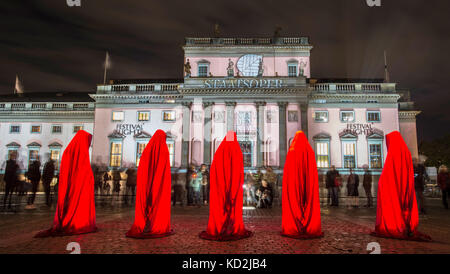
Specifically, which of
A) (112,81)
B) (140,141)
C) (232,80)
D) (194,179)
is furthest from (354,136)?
(112,81)

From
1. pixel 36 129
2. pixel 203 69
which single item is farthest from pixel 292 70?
pixel 36 129

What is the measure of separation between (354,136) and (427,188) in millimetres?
7234

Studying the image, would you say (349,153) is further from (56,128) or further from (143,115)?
(56,128)

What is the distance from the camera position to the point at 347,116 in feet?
85.2

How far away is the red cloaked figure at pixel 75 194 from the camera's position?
21.2 ft

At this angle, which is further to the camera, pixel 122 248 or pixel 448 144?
pixel 448 144

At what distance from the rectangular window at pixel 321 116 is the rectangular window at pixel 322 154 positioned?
2149 millimetres

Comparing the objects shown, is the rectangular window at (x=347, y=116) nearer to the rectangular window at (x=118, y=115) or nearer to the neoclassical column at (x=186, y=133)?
the neoclassical column at (x=186, y=133)

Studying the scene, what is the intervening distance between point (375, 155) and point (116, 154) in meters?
24.9

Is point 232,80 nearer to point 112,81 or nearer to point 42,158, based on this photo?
point 112,81

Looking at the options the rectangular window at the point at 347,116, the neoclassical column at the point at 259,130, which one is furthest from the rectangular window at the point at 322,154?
the neoclassical column at the point at 259,130

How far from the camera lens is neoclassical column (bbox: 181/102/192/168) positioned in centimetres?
2477

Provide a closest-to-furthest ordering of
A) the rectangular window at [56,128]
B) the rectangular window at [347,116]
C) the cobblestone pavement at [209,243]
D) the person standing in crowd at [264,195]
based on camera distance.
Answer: the cobblestone pavement at [209,243] < the person standing in crowd at [264,195] < the rectangular window at [347,116] < the rectangular window at [56,128]

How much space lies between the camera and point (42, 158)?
1158 inches
